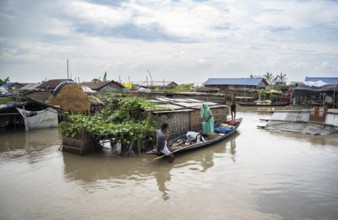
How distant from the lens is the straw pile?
15516 millimetres

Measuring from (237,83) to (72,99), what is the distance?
24980mm

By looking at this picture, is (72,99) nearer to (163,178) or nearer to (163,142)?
(163,142)

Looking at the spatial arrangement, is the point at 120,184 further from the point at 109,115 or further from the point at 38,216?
the point at 109,115

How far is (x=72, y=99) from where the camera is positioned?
616 inches

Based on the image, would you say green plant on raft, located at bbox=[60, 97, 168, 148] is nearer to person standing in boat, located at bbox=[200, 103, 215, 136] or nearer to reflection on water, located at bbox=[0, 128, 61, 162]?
reflection on water, located at bbox=[0, 128, 61, 162]

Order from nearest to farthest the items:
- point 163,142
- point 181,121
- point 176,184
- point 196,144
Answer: point 176,184, point 163,142, point 196,144, point 181,121

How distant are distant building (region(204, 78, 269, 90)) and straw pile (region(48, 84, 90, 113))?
75.9 ft

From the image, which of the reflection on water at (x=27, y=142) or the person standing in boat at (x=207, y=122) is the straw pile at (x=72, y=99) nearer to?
the reflection on water at (x=27, y=142)

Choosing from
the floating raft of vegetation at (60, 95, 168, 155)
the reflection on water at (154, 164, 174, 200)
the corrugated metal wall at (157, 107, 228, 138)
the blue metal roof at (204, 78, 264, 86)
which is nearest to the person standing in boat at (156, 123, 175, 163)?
the reflection on water at (154, 164, 174, 200)

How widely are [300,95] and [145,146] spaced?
16.2 m

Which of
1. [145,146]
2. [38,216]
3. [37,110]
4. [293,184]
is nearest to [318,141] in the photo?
[293,184]

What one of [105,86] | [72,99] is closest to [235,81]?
[105,86]

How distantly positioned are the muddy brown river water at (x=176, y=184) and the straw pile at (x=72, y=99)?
5528 millimetres

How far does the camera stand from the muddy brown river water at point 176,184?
5098mm
